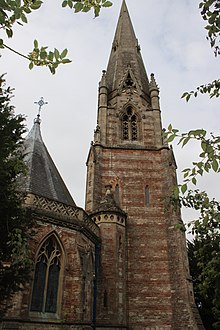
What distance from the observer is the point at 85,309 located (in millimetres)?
12469

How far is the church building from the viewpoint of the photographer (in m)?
11.5

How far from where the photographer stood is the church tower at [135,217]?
49.3 ft

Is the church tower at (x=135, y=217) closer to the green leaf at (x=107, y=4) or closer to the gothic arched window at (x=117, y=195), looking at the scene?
the gothic arched window at (x=117, y=195)

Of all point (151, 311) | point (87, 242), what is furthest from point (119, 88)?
point (151, 311)

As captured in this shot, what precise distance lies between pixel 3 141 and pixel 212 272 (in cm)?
498

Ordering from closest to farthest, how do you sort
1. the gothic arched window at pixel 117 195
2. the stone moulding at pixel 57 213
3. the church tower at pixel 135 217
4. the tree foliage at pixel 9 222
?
the tree foliage at pixel 9 222 < the stone moulding at pixel 57 213 < the church tower at pixel 135 217 < the gothic arched window at pixel 117 195

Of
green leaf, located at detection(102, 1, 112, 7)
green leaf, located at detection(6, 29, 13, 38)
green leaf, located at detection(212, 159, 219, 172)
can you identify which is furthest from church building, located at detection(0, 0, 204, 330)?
green leaf, located at detection(102, 1, 112, 7)

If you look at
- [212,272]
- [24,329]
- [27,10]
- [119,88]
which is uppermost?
[119,88]

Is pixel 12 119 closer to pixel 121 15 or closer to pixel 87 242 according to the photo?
pixel 87 242

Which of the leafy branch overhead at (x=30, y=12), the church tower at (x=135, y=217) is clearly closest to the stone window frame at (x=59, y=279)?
the church tower at (x=135, y=217)

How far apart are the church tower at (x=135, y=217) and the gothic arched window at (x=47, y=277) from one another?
3.39 metres

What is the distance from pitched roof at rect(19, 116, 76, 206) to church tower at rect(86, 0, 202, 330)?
2.70m

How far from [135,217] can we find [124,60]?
16.5 m

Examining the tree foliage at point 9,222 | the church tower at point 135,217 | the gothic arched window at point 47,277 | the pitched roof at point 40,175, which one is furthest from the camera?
the church tower at point 135,217
